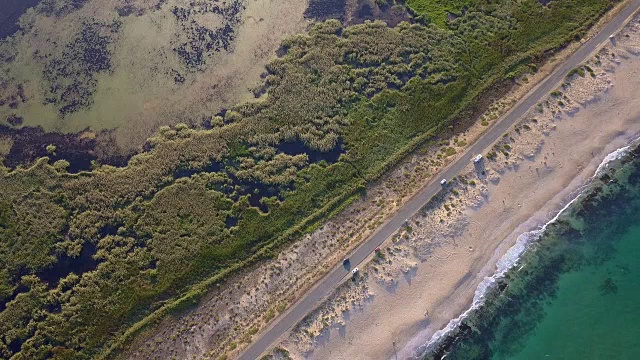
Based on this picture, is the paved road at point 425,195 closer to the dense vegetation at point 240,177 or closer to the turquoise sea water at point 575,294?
the dense vegetation at point 240,177

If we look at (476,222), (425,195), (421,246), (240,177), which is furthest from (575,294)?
(240,177)

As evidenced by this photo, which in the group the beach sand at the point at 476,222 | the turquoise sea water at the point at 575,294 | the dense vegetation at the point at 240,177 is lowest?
the turquoise sea water at the point at 575,294

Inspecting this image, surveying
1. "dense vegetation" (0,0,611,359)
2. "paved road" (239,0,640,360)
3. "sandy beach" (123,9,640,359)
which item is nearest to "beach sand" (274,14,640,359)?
"sandy beach" (123,9,640,359)

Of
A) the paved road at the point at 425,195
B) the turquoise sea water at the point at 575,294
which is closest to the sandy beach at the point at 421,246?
the paved road at the point at 425,195

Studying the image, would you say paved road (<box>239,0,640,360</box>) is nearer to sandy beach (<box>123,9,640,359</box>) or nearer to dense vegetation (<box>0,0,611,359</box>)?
sandy beach (<box>123,9,640,359</box>)

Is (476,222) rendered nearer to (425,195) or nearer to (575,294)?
(425,195)

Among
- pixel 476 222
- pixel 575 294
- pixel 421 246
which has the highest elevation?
pixel 476 222

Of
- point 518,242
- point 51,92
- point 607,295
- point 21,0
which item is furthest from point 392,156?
point 21,0
